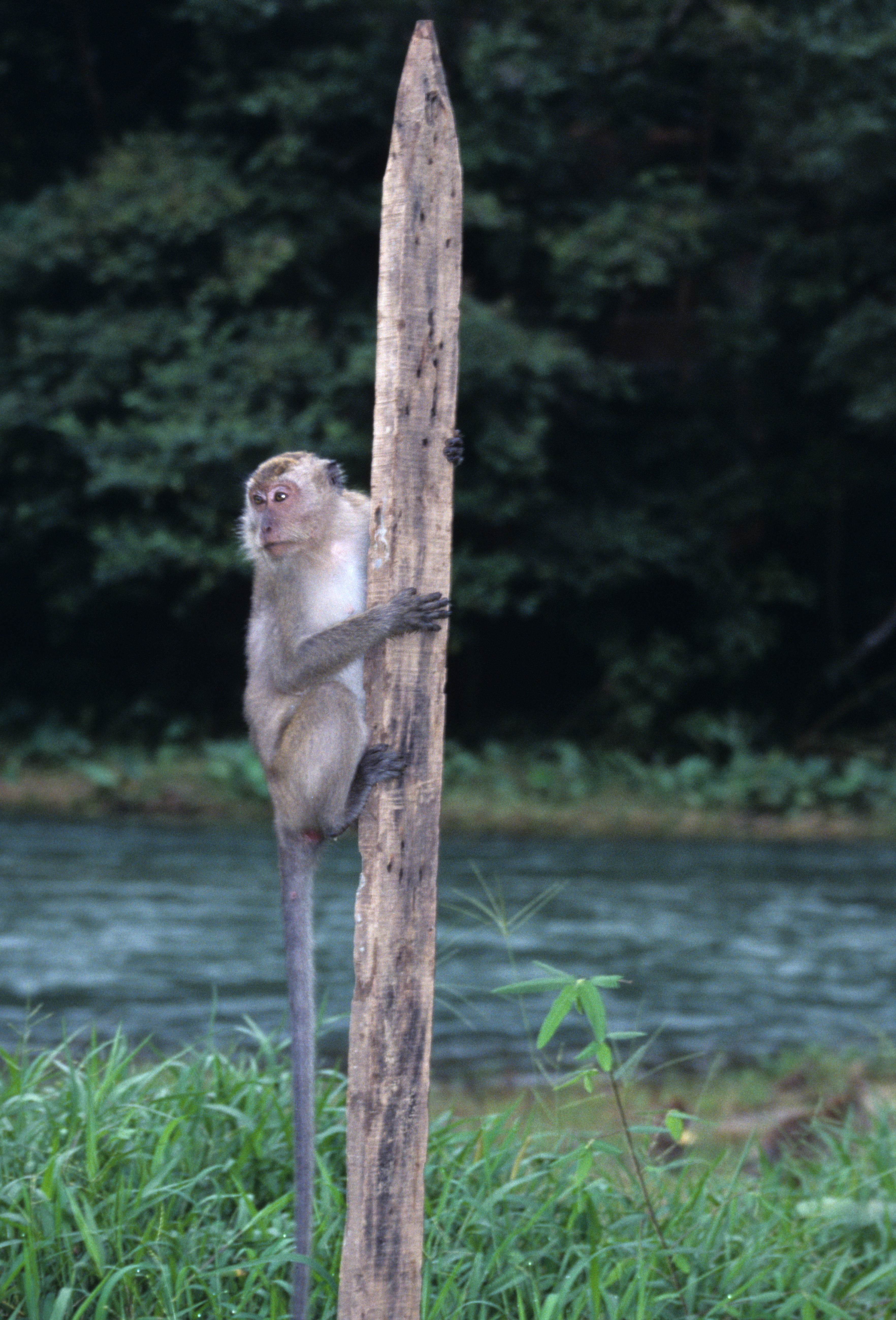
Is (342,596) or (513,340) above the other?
(513,340)

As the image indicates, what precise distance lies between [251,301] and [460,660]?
17.1ft

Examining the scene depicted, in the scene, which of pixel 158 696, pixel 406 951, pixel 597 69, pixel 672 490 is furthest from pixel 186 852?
pixel 406 951

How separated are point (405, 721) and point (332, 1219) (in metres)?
1.30

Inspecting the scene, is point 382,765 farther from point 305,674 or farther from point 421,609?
point 305,674

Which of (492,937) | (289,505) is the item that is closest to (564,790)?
(492,937)

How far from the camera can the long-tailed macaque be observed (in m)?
3.33

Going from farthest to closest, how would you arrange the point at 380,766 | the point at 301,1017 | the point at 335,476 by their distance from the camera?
the point at 335,476, the point at 301,1017, the point at 380,766

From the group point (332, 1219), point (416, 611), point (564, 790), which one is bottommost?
point (564, 790)

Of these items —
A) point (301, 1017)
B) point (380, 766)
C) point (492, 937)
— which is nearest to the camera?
point (380, 766)

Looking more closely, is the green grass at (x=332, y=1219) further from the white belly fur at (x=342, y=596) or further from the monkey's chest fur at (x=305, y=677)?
the white belly fur at (x=342, y=596)

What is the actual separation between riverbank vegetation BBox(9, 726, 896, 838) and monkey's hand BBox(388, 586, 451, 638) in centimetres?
1267

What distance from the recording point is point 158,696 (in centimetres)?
2017

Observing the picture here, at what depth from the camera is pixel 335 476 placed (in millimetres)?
3889

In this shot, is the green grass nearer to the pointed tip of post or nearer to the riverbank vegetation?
the pointed tip of post
